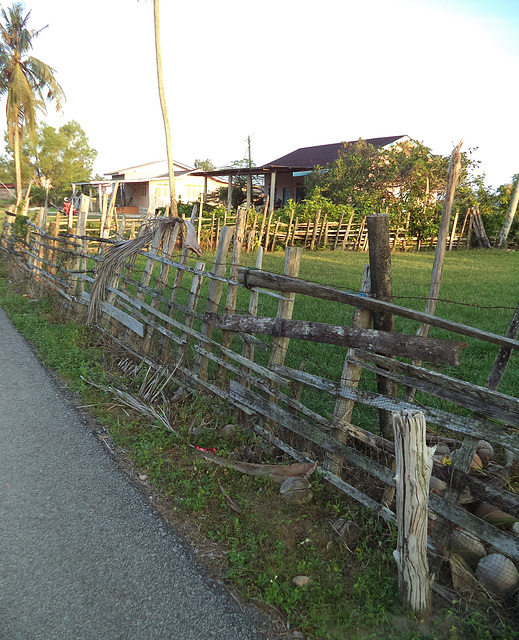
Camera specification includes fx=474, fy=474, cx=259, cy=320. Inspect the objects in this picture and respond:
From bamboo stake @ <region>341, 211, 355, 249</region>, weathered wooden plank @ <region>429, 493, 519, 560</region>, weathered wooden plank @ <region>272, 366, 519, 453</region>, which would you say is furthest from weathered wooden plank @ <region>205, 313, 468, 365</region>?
bamboo stake @ <region>341, 211, 355, 249</region>

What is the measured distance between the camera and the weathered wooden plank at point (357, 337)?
2.76 m

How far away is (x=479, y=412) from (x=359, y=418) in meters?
1.98

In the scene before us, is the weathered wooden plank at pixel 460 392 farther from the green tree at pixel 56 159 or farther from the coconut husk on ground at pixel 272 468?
the green tree at pixel 56 159

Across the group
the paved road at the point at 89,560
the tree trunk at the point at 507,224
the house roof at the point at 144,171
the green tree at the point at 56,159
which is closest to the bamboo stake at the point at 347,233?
the tree trunk at the point at 507,224

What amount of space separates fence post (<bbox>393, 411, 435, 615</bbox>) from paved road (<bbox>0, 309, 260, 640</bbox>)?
859 millimetres

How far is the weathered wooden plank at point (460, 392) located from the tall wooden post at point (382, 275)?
0.83 feet

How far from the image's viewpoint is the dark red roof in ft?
87.9

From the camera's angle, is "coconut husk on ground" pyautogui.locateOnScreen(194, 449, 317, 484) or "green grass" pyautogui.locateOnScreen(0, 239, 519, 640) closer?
"green grass" pyautogui.locateOnScreen(0, 239, 519, 640)

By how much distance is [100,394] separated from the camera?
17.2 ft

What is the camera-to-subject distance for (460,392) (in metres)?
2.58

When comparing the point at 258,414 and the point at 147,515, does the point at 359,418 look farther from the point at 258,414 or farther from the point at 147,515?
the point at 147,515

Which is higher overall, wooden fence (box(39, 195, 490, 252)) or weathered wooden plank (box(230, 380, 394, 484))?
wooden fence (box(39, 195, 490, 252))

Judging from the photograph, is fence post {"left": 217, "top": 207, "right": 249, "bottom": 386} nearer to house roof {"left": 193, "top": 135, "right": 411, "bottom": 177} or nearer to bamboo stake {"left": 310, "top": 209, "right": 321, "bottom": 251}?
bamboo stake {"left": 310, "top": 209, "right": 321, "bottom": 251}

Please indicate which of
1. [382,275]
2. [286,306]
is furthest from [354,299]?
[286,306]
